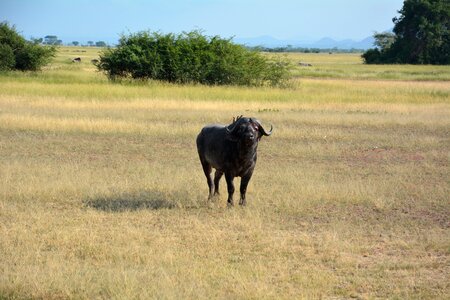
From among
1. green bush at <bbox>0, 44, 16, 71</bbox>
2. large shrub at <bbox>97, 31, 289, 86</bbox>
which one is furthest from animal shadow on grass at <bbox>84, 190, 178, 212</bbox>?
green bush at <bbox>0, 44, 16, 71</bbox>

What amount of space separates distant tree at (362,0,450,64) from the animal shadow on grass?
200 feet

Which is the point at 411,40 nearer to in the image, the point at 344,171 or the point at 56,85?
the point at 56,85

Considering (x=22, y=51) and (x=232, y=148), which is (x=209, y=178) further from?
(x=22, y=51)

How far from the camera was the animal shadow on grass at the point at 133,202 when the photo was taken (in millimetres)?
10273

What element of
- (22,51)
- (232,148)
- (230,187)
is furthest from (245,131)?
(22,51)

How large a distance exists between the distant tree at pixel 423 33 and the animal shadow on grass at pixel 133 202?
61.0 metres

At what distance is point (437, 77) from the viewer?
47312 millimetres

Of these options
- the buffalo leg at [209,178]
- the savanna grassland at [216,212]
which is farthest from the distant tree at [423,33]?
the buffalo leg at [209,178]

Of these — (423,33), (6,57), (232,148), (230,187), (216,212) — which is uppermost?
(423,33)

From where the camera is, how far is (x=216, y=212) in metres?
10.2

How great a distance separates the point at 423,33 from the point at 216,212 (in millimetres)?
62701

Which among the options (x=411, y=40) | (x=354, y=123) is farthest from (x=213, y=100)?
(x=411, y=40)

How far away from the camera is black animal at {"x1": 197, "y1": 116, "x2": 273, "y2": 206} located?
996cm

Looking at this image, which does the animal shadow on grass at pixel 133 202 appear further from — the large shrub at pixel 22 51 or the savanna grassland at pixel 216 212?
the large shrub at pixel 22 51
